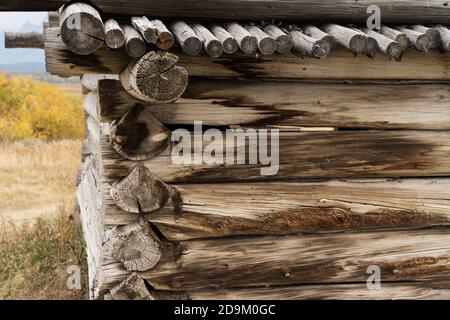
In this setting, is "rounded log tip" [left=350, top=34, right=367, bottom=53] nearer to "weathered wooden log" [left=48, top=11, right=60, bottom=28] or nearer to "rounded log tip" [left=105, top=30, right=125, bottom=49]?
"rounded log tip" [left=105, top=30, right=125, bottom=49]

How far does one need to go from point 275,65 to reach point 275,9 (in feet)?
0.96

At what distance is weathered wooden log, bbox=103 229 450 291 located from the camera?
3449 millimetres

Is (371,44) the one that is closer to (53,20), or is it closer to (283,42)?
(283,42)

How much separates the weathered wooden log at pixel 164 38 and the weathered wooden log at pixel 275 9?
0.18 m

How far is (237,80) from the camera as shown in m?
3.33

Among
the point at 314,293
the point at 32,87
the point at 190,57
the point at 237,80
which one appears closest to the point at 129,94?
the point at 190,57

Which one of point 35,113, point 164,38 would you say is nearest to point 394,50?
point 164,38

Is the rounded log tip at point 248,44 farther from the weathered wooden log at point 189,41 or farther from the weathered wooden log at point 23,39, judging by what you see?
the weathered wooden log at point 23,39

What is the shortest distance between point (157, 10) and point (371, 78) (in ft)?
4.00

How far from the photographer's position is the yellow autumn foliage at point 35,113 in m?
18.5

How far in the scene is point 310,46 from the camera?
2957 millimetres

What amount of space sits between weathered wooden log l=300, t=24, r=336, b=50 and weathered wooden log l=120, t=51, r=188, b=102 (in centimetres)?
65

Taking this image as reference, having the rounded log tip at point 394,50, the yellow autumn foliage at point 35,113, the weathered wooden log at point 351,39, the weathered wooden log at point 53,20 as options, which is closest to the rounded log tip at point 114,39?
the weathered wooden log at point 351,39

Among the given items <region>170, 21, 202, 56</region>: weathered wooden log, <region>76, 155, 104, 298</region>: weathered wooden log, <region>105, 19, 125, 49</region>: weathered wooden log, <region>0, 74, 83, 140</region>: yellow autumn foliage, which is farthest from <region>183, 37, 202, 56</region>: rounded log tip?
<region>0, 74, 83, 140</region>: yellow autumn foliage
